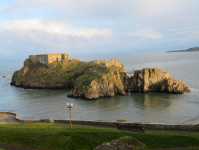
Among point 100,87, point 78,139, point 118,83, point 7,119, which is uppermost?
point 118,83

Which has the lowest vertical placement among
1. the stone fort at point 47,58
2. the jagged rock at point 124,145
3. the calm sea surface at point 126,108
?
the calm sea surface at point 126,108

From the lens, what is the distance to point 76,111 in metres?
47.4

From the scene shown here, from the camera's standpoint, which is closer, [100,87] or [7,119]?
[7,119]

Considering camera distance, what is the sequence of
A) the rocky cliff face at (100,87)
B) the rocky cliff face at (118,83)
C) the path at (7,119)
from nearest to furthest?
the path at (7,119) < the rocky cliff face at (100,87) < the rocky cliff face at (118,83)

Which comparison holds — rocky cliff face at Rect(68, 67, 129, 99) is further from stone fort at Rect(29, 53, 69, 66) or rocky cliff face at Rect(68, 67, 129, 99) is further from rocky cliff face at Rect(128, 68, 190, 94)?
stone fort at Rect(29, 53, 69, 66)

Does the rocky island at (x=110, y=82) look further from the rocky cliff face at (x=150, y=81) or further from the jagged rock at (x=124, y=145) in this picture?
the jagged rock at (x=124, y=145)

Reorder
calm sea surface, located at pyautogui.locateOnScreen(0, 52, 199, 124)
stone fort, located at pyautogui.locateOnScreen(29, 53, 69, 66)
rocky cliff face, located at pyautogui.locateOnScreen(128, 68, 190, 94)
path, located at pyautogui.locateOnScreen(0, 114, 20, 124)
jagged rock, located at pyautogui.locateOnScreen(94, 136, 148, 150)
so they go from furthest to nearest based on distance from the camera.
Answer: stone fort, located at pyautogui.locateOnScreen(29, 53, 69, 66)
rocky cliff face, located at pyautogui.locateOnScreen(128, 68, 190, 94)
calm sea surface, located at pyautogui.locateOnScreen(0, 52, 199, 124)
path, located at pyautogui.locateOnScreen(0, 114, 20, 124)
jagged rock, located at pyautogui.locateOnScreen(94, 136, 148, 150)

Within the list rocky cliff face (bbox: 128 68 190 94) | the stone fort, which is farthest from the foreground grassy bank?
the stone fort

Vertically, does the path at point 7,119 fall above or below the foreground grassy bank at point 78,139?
below

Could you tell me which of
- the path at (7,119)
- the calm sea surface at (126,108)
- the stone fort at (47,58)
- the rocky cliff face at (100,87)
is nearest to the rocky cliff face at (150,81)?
the calm sea surface at (126,108)

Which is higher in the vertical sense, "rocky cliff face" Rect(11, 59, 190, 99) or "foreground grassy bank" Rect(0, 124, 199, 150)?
"rocky cliff face" Rect(11, 59, 190, 99)

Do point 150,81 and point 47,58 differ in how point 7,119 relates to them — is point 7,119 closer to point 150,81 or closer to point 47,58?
point 150,81

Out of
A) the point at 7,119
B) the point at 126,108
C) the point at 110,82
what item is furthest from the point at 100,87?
the point at 7,119

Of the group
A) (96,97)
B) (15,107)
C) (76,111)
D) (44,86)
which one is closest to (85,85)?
(96,97)
